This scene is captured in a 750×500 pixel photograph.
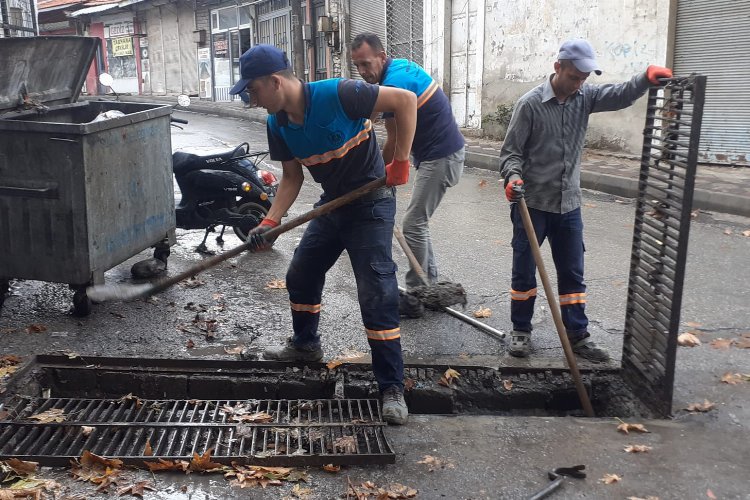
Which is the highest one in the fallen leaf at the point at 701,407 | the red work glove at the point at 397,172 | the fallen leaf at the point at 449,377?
the red work glove at the point at 397,172

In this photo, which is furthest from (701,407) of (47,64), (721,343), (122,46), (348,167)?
(122,46)

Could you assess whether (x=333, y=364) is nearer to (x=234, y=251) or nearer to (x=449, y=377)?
(x=449, y=377)

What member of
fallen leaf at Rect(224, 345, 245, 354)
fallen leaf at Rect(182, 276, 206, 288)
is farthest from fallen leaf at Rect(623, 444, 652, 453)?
fallen leaf at Rect(182, 276, 206, 288)

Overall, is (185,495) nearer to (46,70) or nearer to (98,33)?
(46,70)

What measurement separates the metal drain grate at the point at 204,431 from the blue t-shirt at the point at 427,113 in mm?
1992

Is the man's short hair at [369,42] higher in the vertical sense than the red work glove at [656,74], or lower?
higher

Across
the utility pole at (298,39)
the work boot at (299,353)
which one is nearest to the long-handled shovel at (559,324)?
the work boot at (299,353)

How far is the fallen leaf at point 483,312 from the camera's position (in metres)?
5.41

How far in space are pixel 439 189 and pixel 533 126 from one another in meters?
1.05

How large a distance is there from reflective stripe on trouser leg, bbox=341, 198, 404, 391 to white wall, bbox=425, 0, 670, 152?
9254 millimetres

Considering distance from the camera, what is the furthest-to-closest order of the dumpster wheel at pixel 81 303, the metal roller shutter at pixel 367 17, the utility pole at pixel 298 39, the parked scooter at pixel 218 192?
1. the utility pole at pixel 298 39
2. the metal roller shutter at pixel 367 17
3. the parked scooter at pixel 218 192
4. the dumpster wheel at pixel 81 303

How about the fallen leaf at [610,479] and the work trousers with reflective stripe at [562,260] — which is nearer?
the fallen leaf at [610,479]

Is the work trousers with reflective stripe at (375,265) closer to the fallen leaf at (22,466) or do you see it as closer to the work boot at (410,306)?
the work boot at (410,306)

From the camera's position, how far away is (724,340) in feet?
15.8
